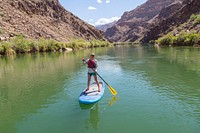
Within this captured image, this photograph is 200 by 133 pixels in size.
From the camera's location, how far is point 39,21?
130500 millimetres

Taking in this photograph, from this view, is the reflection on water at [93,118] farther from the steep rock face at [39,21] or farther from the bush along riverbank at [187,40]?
the steep rock face at [39,21]

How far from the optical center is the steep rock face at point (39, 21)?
357 ft

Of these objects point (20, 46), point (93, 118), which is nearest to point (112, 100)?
point (93, 118)

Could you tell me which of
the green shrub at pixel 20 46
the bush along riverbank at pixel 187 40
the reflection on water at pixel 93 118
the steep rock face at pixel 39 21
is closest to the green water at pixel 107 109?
the reflection on water at pixel 93 118

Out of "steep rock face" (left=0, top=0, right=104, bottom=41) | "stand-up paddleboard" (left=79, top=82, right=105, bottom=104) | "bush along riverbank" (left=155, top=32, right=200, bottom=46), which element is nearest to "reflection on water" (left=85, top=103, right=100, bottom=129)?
"stand-up paddleboard" (left=79, top=82, right=105, bottom=104)

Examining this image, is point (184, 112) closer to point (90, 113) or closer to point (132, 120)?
point (132, 120)

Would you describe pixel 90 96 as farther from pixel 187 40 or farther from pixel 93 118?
pixel 187 40

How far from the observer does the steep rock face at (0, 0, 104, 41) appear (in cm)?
10887

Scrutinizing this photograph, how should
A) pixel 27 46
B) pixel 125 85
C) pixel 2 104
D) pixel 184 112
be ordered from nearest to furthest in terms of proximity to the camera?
pixel 184 112, pixel 2 104, pixel 125 85, pixel 27 46

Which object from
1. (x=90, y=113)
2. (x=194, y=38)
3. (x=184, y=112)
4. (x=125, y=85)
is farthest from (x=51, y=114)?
(x=194, y=38)

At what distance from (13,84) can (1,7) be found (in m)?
99.0

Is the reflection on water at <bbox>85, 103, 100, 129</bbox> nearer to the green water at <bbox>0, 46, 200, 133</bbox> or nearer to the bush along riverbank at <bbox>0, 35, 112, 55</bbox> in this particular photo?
the green water at <bbox>0, 46, 200, 133</bbox>

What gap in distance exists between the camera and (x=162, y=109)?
1530 cm

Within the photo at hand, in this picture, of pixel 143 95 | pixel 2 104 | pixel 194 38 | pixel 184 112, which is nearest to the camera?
pixel 184 112
